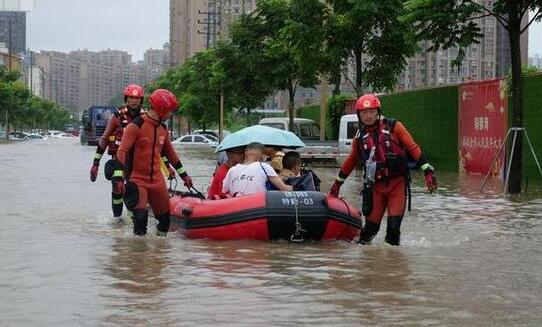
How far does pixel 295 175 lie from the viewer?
11.5m

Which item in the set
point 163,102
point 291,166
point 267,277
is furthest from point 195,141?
point 267,277

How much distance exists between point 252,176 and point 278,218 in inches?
31.8

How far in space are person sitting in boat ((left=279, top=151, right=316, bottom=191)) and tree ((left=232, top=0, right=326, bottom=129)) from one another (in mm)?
14562

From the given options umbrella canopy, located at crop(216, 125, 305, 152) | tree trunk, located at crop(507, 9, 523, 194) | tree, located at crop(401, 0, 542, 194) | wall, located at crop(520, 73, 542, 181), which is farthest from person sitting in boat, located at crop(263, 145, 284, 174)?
wall, located at crop(520, 73, 542, 181)

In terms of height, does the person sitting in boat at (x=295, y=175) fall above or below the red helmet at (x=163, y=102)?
below

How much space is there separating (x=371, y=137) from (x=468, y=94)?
1622cm

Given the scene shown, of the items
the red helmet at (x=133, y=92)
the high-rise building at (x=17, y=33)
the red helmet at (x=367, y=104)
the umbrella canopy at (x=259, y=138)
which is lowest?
the umbrella canopy at (x=259, y=138)

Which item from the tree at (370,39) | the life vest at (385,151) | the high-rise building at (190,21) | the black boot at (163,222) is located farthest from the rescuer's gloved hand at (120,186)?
the high-rise building at (190,21)

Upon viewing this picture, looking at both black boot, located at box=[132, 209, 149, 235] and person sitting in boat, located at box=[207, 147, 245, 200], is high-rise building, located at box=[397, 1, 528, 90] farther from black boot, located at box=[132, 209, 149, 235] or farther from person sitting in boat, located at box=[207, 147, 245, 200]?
black boot, located at box=[132, 209, 149, 235]

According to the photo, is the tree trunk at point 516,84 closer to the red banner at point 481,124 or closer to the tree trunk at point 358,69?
the red banner at point 481,124

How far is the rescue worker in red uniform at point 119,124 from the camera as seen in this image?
38.8 feet

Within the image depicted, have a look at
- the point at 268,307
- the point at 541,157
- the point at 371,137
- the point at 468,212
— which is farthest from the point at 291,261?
the point at 541,157

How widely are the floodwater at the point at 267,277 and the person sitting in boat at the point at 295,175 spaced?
0.98 metres

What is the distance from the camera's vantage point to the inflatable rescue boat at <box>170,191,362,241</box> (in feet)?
34.0
